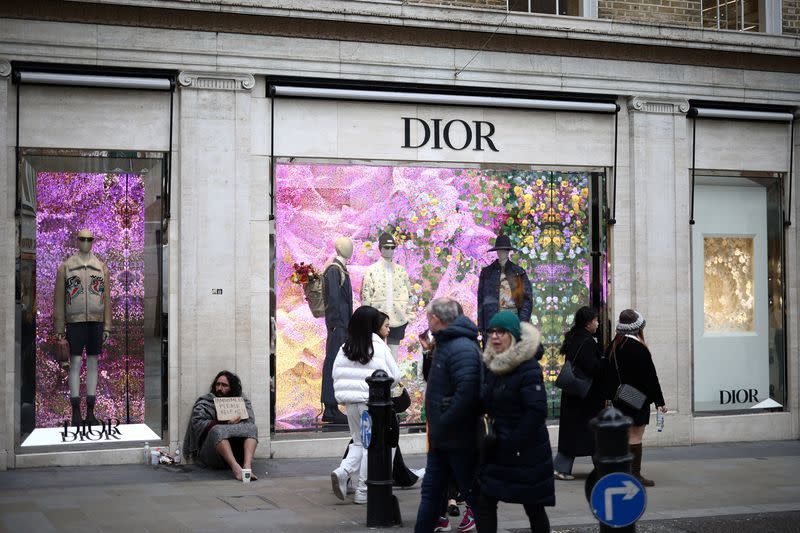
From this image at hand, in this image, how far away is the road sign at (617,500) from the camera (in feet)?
18.4

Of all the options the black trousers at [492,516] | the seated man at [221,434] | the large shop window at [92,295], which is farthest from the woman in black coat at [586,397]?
the large shop window at [92,295]

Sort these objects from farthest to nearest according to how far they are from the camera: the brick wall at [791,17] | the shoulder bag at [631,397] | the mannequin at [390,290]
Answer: the brick wall at [791,17]
the mannequin at [390,290]
the shoulder bag at [631,397]

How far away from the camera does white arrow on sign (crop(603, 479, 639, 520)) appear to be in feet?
18.4

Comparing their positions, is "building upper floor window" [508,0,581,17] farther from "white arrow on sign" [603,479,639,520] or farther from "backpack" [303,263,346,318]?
"white arrow on sign" [603,479,639,520]

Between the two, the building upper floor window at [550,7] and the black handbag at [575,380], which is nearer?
the black handbag at [575,380]

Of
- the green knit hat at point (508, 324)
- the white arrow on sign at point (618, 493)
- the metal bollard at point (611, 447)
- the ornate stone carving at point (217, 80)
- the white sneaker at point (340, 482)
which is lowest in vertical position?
the white sneaker at point (340, 482)

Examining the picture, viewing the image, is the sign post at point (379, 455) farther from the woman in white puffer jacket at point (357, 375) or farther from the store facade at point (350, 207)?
the store facade at point (350, 207)

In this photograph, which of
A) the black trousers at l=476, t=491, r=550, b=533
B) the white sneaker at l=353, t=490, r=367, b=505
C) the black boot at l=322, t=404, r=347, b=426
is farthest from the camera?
the black boot at l=322, t=404, r=347, b=426

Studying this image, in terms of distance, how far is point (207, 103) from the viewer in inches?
485

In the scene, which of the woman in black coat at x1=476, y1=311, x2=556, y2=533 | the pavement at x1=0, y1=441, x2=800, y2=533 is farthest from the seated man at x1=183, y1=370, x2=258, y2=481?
the woman in black coat at x1=476, y1=311, x2=556, y2=533

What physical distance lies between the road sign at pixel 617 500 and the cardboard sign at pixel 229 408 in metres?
6.53

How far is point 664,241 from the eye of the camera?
14.3 m

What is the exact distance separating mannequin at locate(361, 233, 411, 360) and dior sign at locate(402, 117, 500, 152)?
1.31m

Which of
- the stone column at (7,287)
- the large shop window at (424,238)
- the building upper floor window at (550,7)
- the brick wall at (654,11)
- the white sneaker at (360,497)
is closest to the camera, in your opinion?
the white sneaker at (360,497)
